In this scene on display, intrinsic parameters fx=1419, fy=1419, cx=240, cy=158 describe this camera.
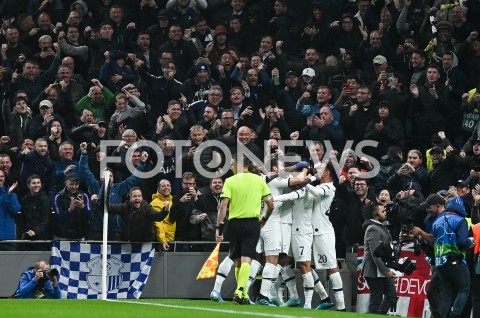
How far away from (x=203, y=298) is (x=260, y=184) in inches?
166

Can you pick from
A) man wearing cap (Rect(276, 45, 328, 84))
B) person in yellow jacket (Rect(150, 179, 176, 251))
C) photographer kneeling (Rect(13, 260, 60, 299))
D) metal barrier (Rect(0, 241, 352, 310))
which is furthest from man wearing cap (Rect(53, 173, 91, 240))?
man wearing cap (Rect(276, 45, 328, 84))

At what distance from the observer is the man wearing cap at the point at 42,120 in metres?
25.9

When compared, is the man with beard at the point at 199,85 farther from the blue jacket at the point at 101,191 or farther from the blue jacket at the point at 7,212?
the blue jacket at the point at 7,212

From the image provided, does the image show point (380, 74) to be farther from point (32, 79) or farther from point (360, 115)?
point (32, 79)

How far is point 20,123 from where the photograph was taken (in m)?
26.3

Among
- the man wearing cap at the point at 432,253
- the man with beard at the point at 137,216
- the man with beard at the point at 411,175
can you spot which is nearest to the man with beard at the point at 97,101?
the man with beard at the point at 137,216

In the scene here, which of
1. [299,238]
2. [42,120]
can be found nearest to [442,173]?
[299,238]

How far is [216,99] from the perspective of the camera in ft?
85.9

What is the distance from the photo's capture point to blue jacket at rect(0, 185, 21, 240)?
23.6 metres

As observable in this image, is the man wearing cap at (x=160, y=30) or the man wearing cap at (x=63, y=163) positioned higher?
the man wearing cap at (x=160, y=30)

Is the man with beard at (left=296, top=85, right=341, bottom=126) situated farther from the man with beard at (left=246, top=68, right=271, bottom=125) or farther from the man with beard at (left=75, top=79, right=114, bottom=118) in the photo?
the man with beard at (left=75, top=79, right=114, bottom=118)

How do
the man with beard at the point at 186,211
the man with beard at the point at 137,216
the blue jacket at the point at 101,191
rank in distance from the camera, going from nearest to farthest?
the man with beard at the point at 137,216 → the man with beard at the point at 186,211 → the blue jacket at the point at 101,191

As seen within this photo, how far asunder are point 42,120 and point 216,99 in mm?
3265

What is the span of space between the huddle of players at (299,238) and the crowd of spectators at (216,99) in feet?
4.78
